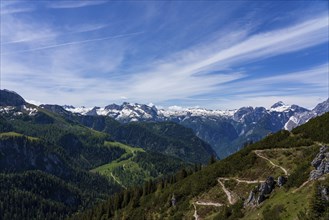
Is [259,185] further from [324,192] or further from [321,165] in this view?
[324,192]

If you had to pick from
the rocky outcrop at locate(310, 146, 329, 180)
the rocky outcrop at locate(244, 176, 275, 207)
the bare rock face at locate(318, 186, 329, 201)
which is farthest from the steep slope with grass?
the rocky outcrop at locate(310, 146, 329, 180)

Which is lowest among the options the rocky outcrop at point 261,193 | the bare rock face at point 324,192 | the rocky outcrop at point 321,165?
the rocky outcrop at point 261,193

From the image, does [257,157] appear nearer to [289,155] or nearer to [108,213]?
[289,155]

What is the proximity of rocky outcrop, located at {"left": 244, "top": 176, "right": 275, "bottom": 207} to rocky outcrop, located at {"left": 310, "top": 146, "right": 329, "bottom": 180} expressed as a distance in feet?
34.2

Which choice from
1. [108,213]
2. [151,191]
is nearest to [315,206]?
[151,191]

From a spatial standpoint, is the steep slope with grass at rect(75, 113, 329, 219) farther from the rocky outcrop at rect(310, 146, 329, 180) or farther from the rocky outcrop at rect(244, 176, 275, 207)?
the rocky outcrop at rect(310, 146, 329, 180)

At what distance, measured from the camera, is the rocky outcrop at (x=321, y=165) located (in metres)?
64.2

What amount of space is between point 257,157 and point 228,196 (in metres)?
22.6

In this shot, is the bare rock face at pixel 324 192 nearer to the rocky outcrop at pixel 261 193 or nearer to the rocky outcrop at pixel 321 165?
the rocky outcrop at pixel 321 165

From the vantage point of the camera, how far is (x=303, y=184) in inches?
2680

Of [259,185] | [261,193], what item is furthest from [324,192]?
[259,185]

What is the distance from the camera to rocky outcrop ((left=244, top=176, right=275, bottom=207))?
2889 inches

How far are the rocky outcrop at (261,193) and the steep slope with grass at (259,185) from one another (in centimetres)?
52

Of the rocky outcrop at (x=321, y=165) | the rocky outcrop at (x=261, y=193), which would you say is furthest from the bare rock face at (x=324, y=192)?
the rocky outcrop at (x=261, y=193)
